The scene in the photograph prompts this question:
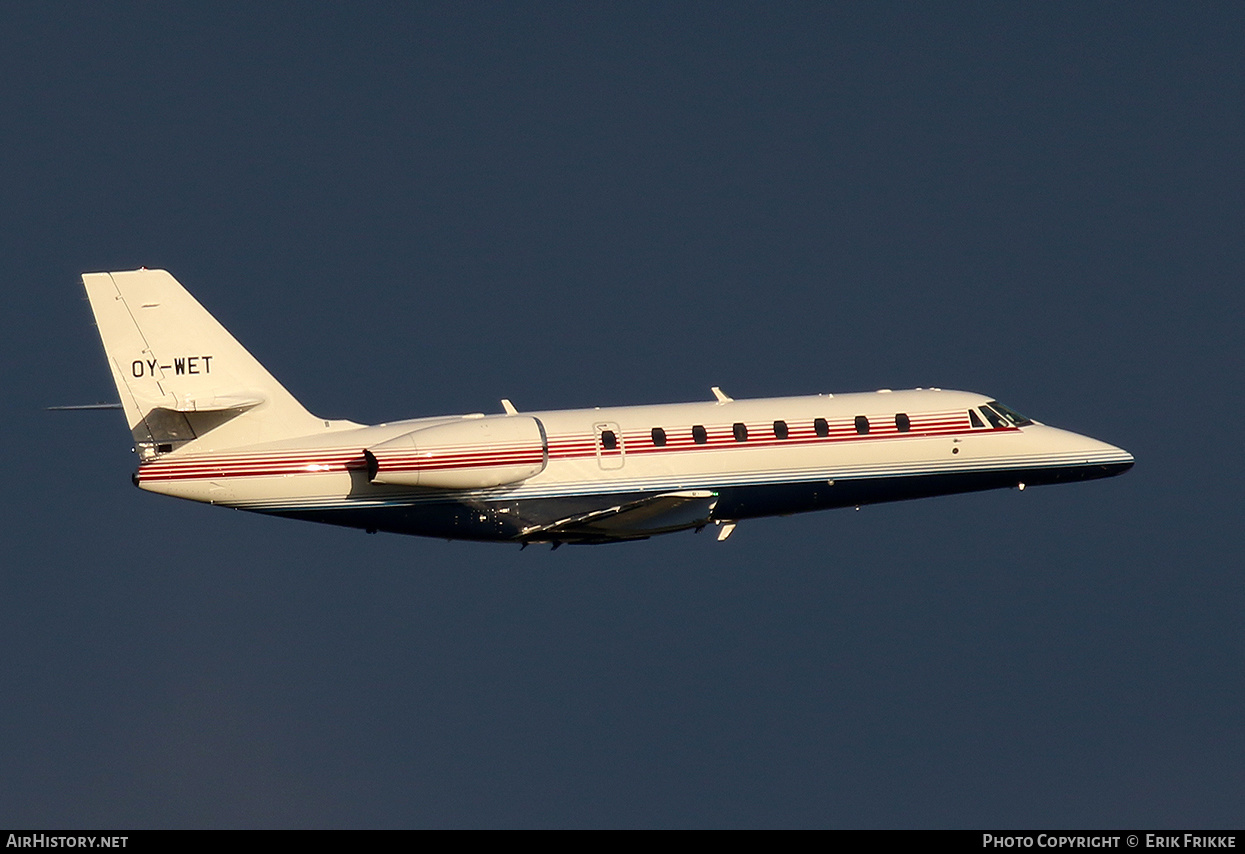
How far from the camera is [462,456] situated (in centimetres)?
3775

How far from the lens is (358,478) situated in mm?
38500

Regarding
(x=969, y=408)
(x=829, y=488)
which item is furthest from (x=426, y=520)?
(x=969, y=408)

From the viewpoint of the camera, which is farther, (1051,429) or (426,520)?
(1051,429)

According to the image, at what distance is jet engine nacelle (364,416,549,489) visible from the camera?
37.6m

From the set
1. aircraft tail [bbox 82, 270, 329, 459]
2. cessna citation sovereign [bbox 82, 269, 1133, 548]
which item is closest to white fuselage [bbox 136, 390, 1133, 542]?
cessna citation sovereign [bbox 82, 269, 1133, 548]

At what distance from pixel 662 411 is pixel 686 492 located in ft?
5.55

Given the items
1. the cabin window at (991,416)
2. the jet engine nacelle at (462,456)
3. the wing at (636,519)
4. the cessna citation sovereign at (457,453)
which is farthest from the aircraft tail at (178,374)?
the cabin window at (991,416)

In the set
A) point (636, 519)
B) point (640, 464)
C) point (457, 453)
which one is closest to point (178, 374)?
point (457, 453)

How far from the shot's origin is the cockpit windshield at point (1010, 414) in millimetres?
42719
